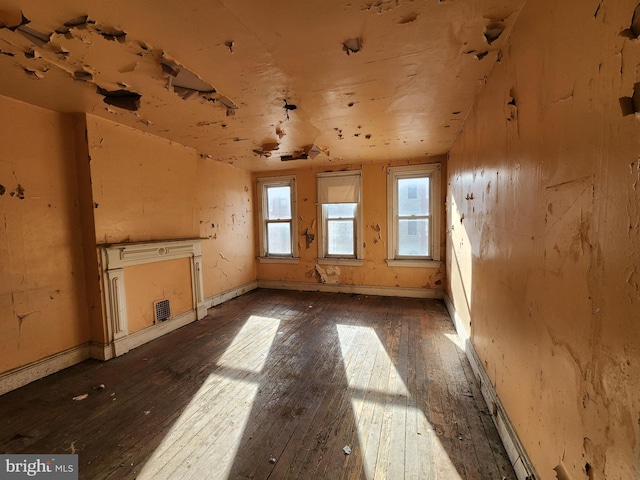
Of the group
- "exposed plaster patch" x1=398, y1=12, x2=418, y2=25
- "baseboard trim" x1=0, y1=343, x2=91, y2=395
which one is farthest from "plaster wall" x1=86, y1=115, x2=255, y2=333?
"exposed plaster patch" x1=398, y1=12, x2=418, y2=25

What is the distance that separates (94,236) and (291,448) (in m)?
2.43

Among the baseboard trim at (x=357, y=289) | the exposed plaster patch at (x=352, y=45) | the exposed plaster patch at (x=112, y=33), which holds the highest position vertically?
the exposed plaster patch at (x=112, y=33)

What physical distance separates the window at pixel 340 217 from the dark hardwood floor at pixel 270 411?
1.98m

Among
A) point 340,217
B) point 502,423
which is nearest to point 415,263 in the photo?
point 340,217

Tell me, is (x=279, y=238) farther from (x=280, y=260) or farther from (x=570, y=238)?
(x=570, y=238)

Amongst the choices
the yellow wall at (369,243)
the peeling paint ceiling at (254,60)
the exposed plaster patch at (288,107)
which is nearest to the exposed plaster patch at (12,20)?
the peeling paint ceiling at (254,60)

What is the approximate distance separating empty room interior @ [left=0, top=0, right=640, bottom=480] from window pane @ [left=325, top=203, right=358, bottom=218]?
122 centimetres

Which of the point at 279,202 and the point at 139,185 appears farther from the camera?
the point at 279,202

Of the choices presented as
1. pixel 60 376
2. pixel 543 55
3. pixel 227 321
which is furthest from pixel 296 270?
pixel 543 55

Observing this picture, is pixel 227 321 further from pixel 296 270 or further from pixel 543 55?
pixel 543 55

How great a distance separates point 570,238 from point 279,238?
4514 mm

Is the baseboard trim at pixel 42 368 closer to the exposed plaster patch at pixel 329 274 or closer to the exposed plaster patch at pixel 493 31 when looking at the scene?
the exposed plaster patch at pixel 329 274

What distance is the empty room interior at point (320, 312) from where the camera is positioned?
0.83 meters

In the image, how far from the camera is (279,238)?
5.12m
